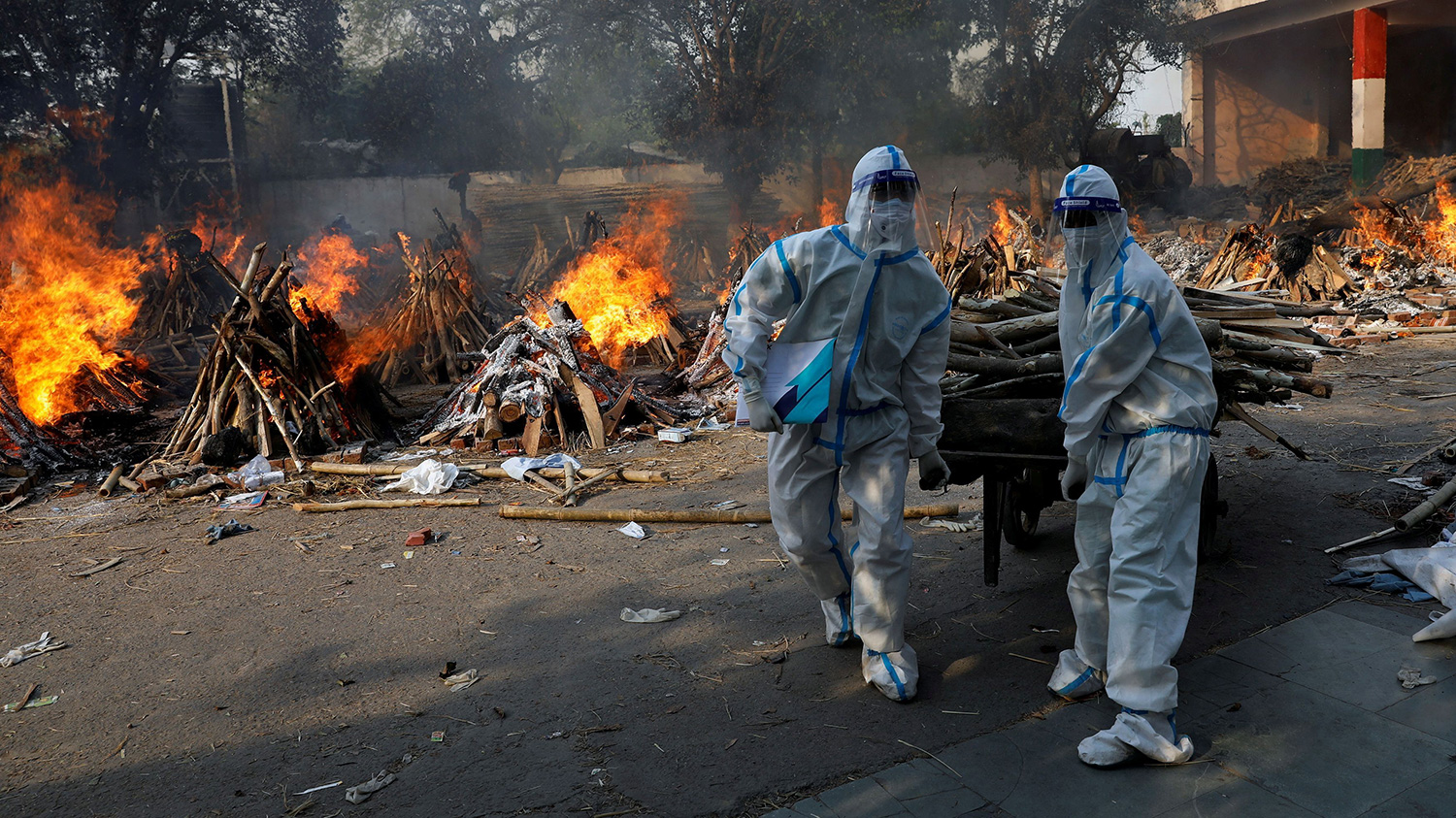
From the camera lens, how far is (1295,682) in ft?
11.5

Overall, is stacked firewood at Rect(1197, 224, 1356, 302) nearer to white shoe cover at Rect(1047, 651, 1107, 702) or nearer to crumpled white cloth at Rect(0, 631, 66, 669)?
white shoe cover at Rect(1047, 651, 1107, 702)

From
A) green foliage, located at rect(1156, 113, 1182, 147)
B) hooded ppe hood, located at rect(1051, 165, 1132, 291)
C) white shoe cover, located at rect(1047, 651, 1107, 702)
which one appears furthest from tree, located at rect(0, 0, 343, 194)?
green foliage, located at rect(1156, 113, 1182, 147)

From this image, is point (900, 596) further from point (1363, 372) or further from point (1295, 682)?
point (1363, 372)

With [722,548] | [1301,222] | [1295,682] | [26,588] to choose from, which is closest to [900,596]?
[1295,682]

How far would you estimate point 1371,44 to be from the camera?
68.6ft

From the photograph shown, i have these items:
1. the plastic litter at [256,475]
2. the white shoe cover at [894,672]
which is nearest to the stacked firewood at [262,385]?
the plastic litter at [256,475]

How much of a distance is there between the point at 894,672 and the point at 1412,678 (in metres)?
1.88

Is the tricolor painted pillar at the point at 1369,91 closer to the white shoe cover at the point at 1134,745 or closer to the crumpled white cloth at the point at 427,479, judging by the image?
the crumpled white cloth at the point at 427,479

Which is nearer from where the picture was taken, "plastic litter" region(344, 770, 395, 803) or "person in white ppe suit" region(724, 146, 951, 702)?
"plastic litter" region(344, 770, 395, 803)

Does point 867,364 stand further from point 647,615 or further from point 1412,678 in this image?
point 1412,678

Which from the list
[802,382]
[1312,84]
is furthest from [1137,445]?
[1312,84]

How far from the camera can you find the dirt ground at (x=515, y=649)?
3160mm

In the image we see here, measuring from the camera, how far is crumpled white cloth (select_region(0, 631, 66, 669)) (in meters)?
4.20

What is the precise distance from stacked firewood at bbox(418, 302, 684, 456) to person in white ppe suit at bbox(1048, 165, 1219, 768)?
5.39 meters
